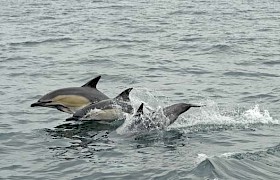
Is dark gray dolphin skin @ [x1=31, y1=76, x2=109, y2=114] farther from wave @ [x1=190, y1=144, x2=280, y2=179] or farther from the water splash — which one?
wave @ [x1=190, y1=144, x2=280, y2=179]

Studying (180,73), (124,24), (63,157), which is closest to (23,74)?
(180,73)

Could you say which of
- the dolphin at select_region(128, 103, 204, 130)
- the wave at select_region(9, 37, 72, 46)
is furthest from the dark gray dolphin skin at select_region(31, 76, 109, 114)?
the wave at select_region(9, 37, 72, 46)

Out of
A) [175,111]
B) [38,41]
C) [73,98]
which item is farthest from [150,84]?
[38,41]

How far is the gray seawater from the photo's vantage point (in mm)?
11719

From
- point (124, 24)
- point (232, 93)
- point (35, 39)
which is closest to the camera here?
point (232, 93)

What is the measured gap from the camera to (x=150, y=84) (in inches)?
770

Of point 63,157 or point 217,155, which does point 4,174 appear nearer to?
point 63,157

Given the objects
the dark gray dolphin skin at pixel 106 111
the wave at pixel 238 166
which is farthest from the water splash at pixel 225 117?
the wave at pixel 238 166

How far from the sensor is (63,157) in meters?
12.1

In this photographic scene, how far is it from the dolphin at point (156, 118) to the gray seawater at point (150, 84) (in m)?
0.21

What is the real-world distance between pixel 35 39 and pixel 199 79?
11558 millimetres

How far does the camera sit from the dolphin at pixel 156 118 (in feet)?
45.1

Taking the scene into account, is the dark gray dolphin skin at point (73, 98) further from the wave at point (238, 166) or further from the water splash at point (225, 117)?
the wave at point (238, 166)

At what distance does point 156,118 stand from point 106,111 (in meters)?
1.39
